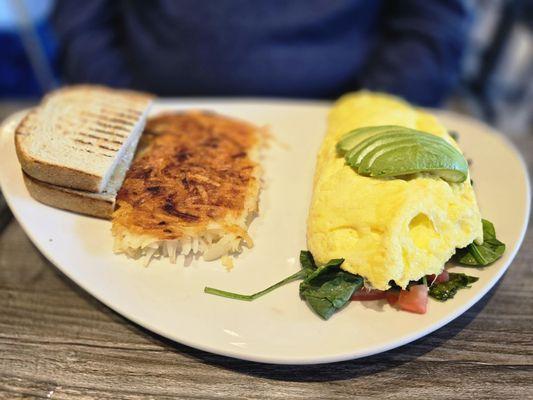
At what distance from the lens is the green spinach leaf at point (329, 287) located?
4.14 feet

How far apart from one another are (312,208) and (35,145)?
1.00 metres

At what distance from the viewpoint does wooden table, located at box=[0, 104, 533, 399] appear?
1.23 m

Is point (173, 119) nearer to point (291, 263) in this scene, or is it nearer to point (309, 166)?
point (309, 166)

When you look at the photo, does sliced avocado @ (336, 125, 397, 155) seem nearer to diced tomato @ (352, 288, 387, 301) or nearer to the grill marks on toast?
diced tomato @ (352, 288, 387, 301)

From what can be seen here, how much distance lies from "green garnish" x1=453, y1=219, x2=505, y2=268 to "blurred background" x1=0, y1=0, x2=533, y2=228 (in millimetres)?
1207

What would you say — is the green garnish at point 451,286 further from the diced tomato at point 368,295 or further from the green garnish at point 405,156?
the green garnish at point 405,156

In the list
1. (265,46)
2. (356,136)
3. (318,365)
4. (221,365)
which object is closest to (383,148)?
(356,136)

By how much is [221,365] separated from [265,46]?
1865 mm

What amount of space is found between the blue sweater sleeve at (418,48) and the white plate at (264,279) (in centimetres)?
107

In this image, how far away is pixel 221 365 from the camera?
129 centimetres

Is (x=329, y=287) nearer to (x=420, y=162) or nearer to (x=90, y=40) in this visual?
(x=420, y=162)

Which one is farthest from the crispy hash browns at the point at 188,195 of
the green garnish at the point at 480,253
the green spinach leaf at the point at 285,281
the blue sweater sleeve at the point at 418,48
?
the blue sweater sleeve at the point at 418,48

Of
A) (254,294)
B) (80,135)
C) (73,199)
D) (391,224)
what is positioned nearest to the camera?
(391,224)

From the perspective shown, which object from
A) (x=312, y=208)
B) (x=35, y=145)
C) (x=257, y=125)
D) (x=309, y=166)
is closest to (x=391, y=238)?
(x=312, y=208)
